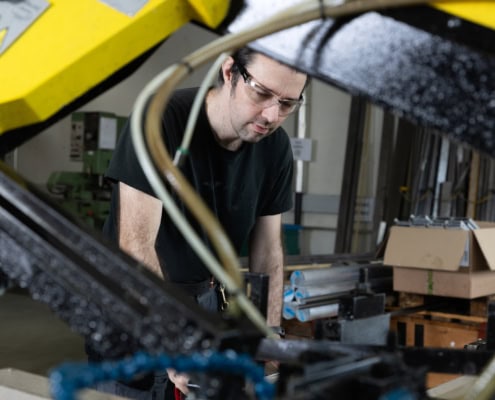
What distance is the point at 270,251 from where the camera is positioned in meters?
2.18

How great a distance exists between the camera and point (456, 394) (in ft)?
4.39

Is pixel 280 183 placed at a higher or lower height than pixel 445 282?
higher

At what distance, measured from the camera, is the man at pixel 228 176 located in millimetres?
1631

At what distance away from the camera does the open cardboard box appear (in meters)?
3.04

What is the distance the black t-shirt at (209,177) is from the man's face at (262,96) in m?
0.11

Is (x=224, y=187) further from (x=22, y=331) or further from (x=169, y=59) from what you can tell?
(x=169, y=59)

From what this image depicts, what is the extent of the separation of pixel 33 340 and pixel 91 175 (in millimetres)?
1951

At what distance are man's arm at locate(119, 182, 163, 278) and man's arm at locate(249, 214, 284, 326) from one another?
583 millimetres

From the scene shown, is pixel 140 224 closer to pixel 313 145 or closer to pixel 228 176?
pixel 228 176

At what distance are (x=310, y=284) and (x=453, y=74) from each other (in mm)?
2406

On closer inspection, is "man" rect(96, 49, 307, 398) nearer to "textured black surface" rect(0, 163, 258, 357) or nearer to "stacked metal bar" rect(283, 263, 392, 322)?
"textured black surface" rect(0, 163, 258, 357)

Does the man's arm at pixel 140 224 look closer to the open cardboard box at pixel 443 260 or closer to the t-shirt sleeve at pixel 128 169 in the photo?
the t-shirt sleeve at pixel 128 169

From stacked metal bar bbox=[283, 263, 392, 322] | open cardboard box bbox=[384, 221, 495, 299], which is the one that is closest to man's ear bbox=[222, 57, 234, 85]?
stacked metal bar bbox=[283, 263, 392, 322]

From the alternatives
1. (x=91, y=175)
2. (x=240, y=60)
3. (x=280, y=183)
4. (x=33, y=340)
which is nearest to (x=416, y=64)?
(x=240, y=60)
